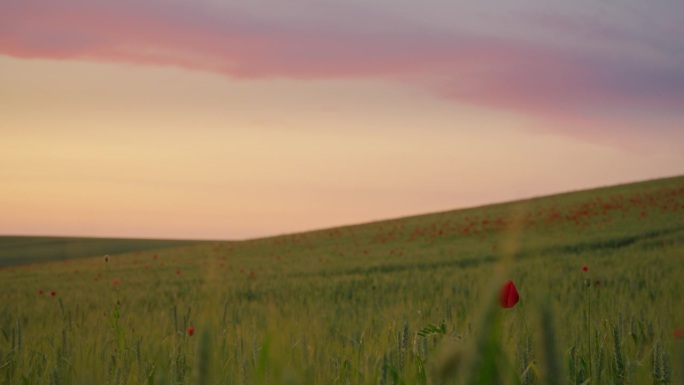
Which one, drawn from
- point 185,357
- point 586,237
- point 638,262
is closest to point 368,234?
point 586,237

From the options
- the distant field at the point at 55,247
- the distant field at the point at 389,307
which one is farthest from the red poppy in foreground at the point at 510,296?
the distant field at the point at 55,247

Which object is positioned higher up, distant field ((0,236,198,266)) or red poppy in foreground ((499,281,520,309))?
distant field ((0,236,198,266))

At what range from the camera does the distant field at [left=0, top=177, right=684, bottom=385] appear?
2.63 ft

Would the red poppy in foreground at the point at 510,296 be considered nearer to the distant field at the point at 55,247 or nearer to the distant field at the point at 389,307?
the distant field at the point at 389,307

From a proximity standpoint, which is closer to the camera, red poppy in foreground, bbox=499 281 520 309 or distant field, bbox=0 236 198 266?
red poppy in foreground, bbox=499 281 520 309

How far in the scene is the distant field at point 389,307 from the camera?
2.63 feet

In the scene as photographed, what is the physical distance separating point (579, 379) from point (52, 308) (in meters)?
7.80

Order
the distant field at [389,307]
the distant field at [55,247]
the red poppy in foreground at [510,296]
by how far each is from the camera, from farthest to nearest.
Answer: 1. the distant field at [55,247]
2. the red poppy in foreground at [510,296]
3. the distant field at [389,307]

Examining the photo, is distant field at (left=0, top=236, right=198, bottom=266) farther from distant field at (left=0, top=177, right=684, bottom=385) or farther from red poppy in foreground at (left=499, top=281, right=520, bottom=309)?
red poppy in foreground at (left=499, top=281, right=520, bottom=309)

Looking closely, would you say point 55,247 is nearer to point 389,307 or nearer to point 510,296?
point 389,307

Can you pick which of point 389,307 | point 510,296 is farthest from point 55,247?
point 510,296

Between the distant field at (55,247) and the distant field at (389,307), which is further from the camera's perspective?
the distant field at (55,247)

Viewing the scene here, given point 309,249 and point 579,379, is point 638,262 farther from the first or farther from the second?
point 309,249

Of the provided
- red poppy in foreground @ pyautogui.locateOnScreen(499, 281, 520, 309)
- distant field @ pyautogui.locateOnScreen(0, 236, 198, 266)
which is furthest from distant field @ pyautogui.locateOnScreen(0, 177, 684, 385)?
distant field @ pyautogui.locateOnScreen(0, 236, 198, 266)
